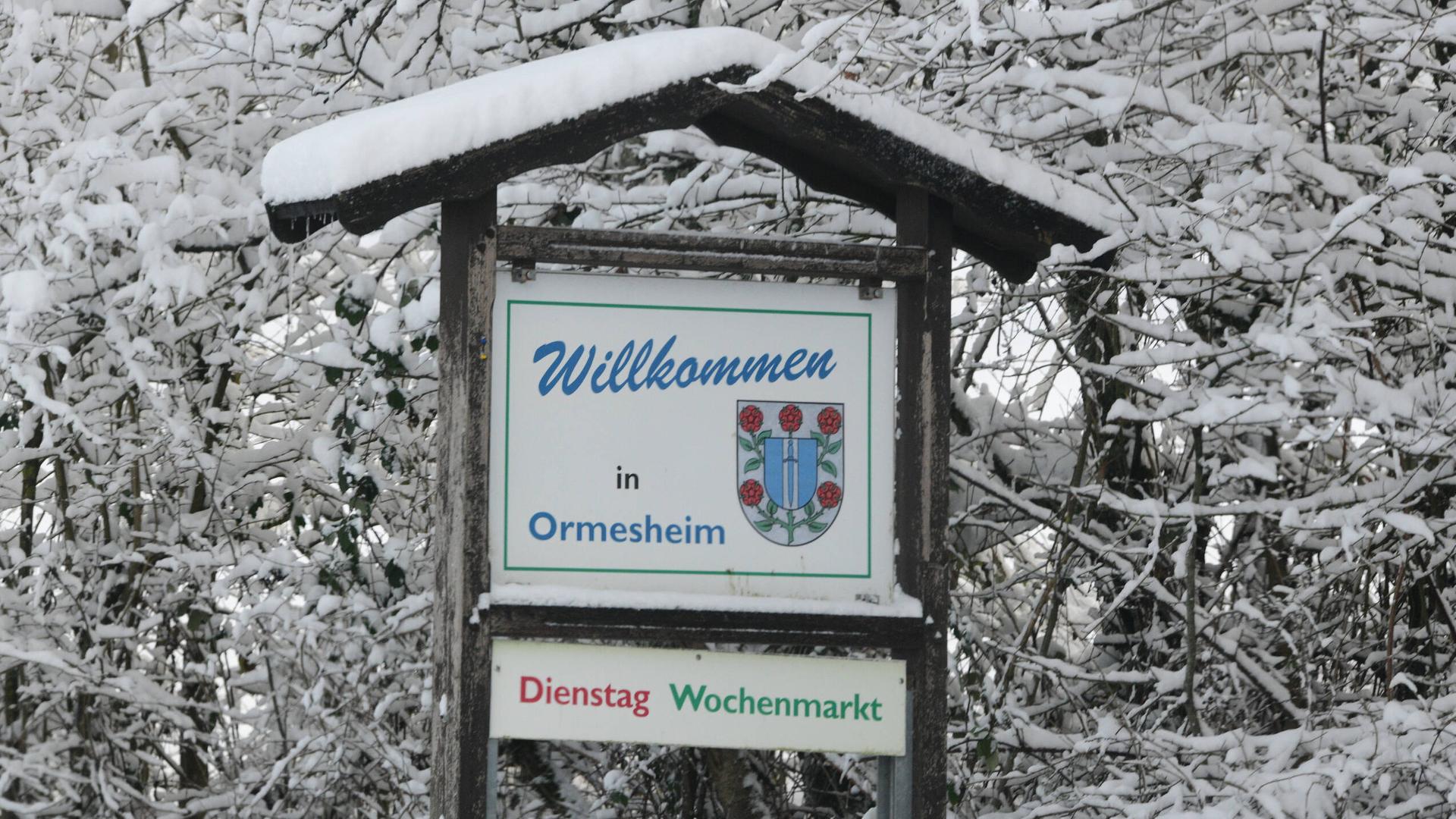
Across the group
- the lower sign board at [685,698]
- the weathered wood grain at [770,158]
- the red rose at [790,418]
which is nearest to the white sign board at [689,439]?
the red rose at [790,418]

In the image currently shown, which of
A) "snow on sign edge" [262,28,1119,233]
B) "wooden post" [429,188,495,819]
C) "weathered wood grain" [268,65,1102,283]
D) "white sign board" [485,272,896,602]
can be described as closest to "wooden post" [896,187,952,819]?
"white sign board" [485,272,896,602]

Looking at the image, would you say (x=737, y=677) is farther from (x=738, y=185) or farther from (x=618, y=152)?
(x=618, y=152)

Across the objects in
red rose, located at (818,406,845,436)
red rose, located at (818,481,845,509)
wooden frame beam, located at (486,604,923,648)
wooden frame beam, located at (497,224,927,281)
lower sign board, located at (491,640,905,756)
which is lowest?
lower sign board, located at (491,640,905,756)

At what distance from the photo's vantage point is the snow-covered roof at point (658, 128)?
12.4ft

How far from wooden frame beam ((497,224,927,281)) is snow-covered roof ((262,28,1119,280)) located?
17 cm

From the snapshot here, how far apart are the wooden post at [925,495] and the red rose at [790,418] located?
0.84 ft

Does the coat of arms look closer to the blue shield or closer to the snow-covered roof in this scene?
the blue shield

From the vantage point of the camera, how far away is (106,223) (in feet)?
19.0

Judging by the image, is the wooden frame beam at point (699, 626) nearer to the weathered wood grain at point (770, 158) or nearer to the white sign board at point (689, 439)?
the white sign board at point (689, 439)

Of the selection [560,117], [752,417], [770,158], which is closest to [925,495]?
[752,417]

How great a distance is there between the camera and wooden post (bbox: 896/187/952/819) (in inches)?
159

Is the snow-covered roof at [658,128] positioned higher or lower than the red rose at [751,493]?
higher

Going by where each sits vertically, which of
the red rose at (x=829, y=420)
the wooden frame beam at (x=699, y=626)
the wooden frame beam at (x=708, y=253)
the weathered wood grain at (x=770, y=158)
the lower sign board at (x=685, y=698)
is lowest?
the lower sign board at (x=685, y=698)

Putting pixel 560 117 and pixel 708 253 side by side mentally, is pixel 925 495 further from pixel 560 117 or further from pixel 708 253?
pixel 560 117
